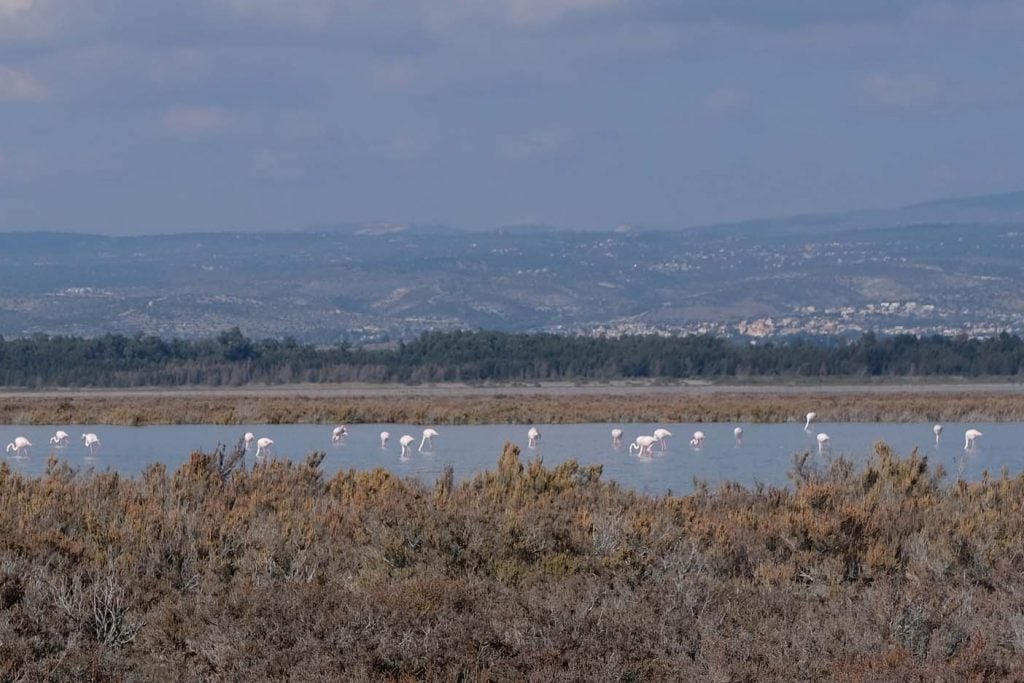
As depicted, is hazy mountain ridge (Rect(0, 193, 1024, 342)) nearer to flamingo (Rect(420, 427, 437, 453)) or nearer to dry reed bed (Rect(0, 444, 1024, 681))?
flamingo (Rect(420, 427, 437, 453))

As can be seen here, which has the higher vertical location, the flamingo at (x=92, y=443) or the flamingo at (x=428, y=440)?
the flamingo at (x=92, y=443)

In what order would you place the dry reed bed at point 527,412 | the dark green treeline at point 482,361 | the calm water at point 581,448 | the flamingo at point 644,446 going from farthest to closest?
the dark green treeline at point 482,361 → the dry reed bed at point 527,412 → the flamingo at point 644,446 → the calm water at point 581,448

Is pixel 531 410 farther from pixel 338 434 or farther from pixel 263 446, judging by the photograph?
pixel 263 446

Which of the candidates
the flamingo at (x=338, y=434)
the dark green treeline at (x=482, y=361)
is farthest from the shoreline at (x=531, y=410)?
the dark green treeline at (x=482, y=361)

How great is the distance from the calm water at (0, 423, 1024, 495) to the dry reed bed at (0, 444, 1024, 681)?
Answer: 19.3 feet

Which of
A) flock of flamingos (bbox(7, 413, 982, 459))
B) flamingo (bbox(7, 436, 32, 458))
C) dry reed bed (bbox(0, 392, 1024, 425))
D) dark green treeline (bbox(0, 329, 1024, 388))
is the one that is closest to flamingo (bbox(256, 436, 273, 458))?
flock of flamingos (bbox(7, 413, 982, 459))

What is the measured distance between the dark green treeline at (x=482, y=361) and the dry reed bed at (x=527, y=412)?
79.3 ft

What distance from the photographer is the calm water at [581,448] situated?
886 inches

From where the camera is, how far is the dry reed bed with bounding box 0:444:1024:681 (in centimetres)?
866

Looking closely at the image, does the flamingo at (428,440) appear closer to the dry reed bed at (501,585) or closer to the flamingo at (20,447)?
the flamingo at (20,447)

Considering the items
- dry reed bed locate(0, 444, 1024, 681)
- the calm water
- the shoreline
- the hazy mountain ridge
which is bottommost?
the hazy mountain ridge

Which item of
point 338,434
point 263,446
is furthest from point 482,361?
point 263,446

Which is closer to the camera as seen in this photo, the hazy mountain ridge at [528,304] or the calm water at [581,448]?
the calm water at [581,448]

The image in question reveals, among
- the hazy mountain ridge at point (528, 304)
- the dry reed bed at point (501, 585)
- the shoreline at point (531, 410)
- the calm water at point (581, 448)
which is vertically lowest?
the hazy mountain ridge at point (528, 304)
